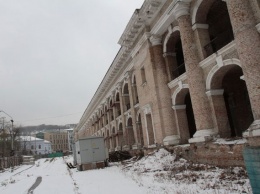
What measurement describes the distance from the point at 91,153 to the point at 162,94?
7478 mm

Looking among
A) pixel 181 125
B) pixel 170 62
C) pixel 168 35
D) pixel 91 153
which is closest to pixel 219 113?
pixel 181 125

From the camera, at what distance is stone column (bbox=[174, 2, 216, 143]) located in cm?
1227

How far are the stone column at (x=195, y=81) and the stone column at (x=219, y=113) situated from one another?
26 cm

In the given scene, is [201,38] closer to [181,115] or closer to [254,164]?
[181,115]

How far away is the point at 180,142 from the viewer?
1554cm

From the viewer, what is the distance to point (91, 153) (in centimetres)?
1995

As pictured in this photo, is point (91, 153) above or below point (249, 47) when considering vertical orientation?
below

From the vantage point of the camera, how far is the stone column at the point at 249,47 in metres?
9.05

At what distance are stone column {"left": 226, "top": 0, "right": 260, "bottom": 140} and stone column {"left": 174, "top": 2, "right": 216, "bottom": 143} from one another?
3.16 m

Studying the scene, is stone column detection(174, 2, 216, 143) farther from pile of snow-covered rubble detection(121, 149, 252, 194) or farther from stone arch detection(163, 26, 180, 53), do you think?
pile of snow-covered rubble detection(121, 149, 252, 194)

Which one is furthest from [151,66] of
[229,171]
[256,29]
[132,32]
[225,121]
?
[229,171]

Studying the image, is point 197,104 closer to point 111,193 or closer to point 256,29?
point 256,29

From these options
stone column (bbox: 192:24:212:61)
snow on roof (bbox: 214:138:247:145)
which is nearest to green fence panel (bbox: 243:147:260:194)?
snow on roof (bbox: 214:138:247:145)

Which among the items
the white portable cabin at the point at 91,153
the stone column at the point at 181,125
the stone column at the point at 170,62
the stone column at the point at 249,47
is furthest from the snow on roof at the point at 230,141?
the white portable cabin at the point at 91,153
